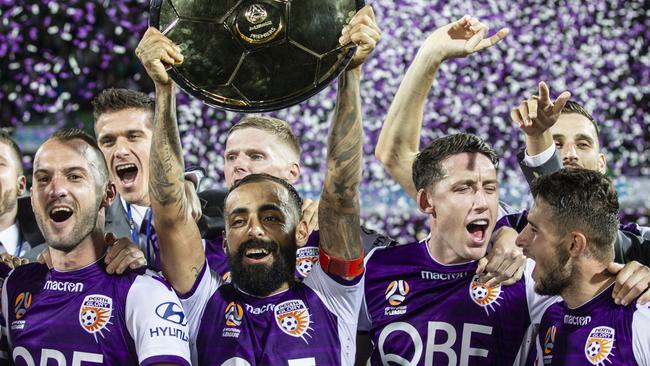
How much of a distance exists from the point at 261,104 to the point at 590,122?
5.04 feet

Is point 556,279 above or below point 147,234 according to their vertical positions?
below

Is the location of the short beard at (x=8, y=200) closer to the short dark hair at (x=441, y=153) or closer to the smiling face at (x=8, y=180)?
the smiling face at (x=8, y=180)

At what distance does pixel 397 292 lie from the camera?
9.05 feet

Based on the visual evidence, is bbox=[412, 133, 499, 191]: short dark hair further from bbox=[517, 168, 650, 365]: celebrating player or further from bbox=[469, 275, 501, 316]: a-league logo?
bbox=[469, 275, 501, 316]: a-league logo

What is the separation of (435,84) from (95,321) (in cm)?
568

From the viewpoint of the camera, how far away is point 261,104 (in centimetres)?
227

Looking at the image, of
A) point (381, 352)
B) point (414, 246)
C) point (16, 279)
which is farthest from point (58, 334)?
point (414, 246)

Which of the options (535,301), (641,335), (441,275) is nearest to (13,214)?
(441,275)

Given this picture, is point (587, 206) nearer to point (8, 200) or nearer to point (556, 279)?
point (556, 279)

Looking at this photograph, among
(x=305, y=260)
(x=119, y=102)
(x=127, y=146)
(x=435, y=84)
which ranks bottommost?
(x=305, y=260)

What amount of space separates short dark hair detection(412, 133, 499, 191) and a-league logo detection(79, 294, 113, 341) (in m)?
1.03

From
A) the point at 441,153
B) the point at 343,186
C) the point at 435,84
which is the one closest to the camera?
the point at 343,186

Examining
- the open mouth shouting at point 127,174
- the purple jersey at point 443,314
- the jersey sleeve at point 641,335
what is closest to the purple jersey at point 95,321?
the purple jersey at point 443,314

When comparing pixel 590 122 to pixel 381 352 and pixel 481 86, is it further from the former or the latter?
pixel 481 86
